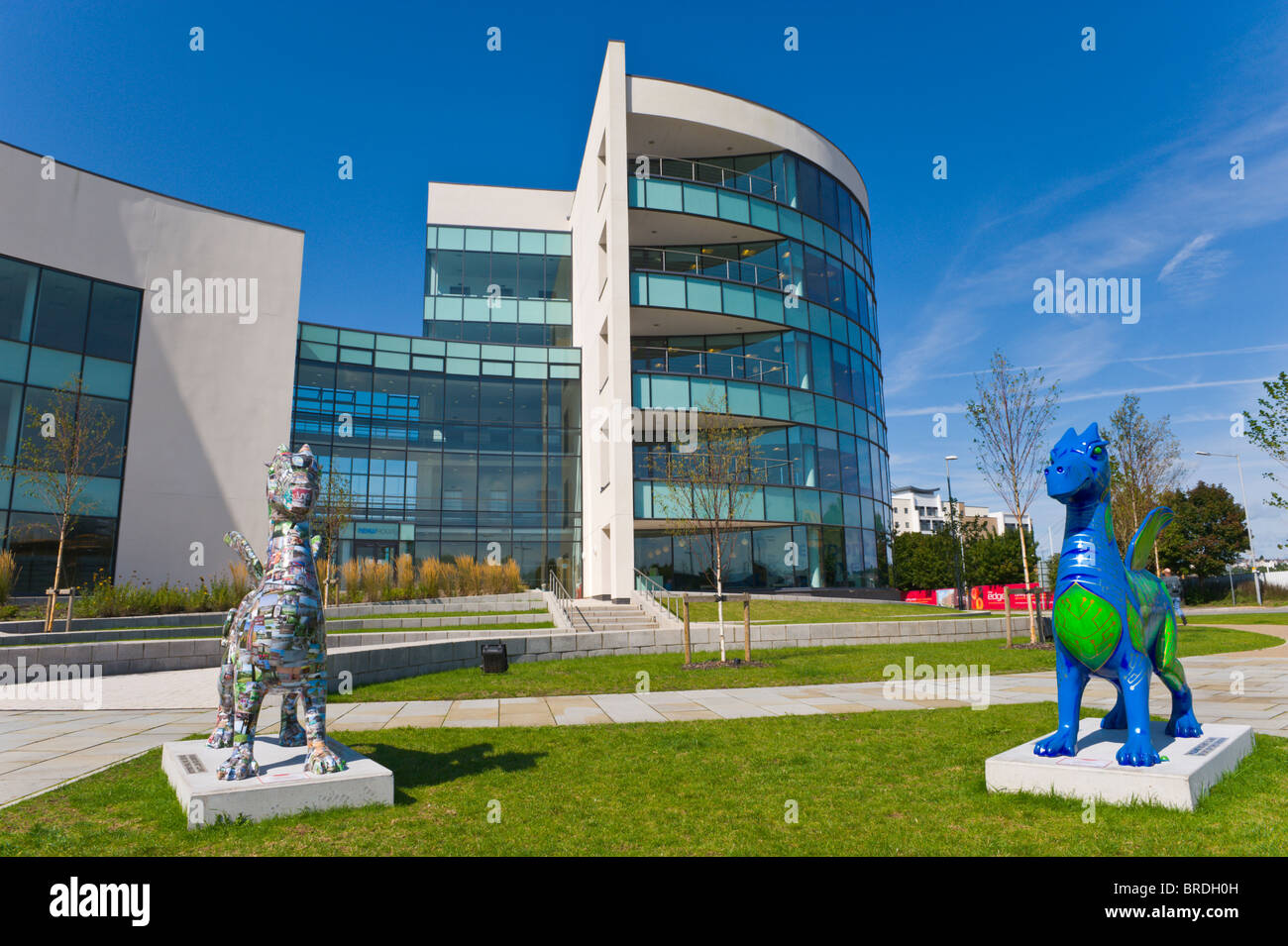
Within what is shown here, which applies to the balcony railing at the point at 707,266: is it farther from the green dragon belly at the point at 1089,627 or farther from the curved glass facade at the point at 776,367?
the green dragon belly at the point at 1089,627

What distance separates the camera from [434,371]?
109ft

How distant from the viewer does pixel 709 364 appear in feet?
102

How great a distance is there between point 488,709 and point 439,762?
11.7ft

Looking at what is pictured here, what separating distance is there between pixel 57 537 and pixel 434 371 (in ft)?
50.2

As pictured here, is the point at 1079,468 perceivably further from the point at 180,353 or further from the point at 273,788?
the point at 180,353

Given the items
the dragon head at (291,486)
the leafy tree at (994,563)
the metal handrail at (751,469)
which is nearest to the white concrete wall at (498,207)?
the metal handrail at (751,469)

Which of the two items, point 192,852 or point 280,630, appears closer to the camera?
point 192,852

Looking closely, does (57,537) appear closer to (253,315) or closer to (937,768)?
(253,315)

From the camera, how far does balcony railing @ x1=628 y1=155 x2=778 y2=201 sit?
31.9 m

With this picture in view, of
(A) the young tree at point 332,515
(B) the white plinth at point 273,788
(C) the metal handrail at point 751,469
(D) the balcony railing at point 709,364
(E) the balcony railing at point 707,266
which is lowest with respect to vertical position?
(B) the white plinth at point 273,788

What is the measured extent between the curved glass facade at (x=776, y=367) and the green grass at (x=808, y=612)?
167 inches

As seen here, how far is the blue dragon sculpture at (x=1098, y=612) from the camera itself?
5250mm

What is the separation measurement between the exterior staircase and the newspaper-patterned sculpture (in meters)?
13.6
